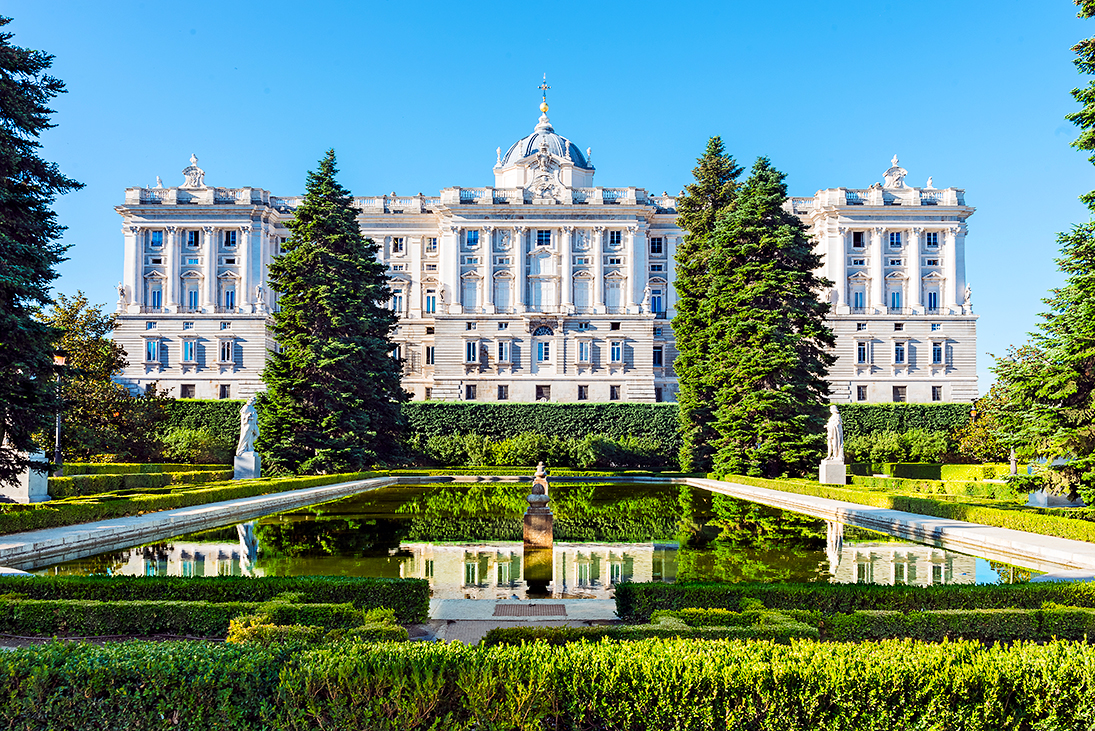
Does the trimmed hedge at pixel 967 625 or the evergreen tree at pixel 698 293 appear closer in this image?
the trimmed hedge at pixel 967 625

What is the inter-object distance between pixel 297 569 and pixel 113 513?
279 inches

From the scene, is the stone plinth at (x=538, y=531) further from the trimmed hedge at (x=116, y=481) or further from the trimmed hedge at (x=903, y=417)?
the trimmed hedge at (x=903, y=417)

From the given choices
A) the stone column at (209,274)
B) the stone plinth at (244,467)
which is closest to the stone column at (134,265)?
the stone column at (209,274)

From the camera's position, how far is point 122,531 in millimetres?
14344

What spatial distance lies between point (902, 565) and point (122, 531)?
13.9 meters

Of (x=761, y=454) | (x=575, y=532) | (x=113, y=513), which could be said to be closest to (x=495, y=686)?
(x=575, y=532)

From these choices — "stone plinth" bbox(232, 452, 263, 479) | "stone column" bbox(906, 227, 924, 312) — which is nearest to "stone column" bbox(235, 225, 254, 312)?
"stone plinth" bbox(232, 452, 263, 479)

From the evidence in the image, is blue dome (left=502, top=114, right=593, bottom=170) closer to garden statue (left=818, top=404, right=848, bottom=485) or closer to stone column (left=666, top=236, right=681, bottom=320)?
stone column (left=666, top=236, right=681, bottom=320)

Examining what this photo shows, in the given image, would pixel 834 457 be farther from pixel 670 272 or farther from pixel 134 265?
pixel 134 265

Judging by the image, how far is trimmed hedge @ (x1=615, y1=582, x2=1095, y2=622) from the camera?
26.9 ft

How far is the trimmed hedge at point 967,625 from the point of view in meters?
7.21

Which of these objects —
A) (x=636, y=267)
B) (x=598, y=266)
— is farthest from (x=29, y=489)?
(x=636, y=267)

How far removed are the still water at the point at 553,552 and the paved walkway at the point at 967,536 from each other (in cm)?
71

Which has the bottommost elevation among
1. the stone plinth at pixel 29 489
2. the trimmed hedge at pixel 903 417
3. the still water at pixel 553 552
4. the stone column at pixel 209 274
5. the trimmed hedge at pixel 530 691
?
the still water at pixel 553 552
